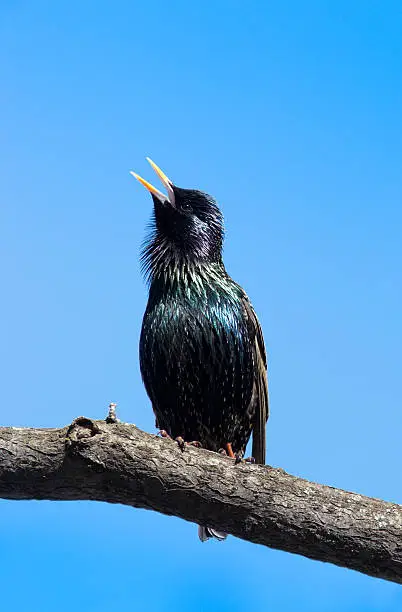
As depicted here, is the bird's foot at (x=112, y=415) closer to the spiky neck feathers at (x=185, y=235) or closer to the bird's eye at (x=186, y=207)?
the spiky neck feathers at (x=185, y=235)

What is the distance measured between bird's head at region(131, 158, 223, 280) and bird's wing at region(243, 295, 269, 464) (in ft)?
1.50

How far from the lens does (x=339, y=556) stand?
13.1 feet

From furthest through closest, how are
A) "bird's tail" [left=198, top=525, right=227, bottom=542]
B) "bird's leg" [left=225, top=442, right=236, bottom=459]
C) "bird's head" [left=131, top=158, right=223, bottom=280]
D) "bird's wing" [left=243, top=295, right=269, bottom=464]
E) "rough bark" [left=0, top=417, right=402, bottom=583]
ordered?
"bird's head" [left=131, top=158, right=223, bottom=280]
"bird's wing" [left=243, top=295, right=269, bottom=464]
"bird's tail" [left=198, top=525, right=227, bottom=542]
"bird's leg" [left=225, top=442, right=236, bottom=459]
"rough bark" [left=0, top=417, right=402, bottom=583]

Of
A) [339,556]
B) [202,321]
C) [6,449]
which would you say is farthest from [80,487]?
[202,321]

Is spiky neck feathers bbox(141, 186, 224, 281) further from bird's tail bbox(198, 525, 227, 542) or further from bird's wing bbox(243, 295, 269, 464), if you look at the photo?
bird's tail bbox(198, 525, 227, 542)

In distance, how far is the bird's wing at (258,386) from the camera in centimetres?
549

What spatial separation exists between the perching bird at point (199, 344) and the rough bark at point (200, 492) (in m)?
1.14

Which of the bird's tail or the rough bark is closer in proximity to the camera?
the rough bark

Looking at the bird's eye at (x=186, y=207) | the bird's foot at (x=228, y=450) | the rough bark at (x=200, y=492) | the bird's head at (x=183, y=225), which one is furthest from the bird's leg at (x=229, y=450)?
the bird's eye at (x=186, y=207)

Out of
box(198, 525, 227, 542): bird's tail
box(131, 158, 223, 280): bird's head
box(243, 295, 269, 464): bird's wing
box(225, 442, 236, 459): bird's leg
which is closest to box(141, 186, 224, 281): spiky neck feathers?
box(131, 158, 223, 280): bird's head

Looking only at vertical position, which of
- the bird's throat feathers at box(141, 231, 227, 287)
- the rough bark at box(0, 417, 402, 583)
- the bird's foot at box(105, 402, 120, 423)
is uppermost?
the bird's throat feathers at box(141, 231, 227, 287)

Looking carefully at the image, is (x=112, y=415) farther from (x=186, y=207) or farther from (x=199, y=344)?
(x=186, y=207)

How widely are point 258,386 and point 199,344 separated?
566mm

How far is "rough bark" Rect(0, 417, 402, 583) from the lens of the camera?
390cm
